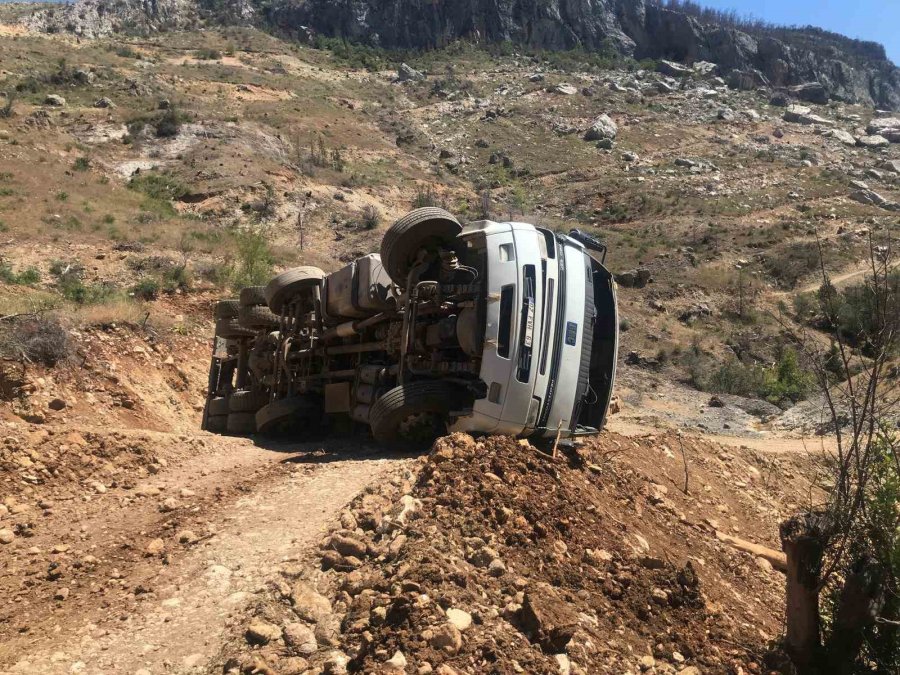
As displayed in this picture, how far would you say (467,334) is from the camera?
585cm

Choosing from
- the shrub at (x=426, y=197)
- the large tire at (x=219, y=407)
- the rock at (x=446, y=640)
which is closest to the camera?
the rock at (x=446, y=640)

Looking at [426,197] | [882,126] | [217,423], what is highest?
[882,126]

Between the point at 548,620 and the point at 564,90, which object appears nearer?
the point at 548,620

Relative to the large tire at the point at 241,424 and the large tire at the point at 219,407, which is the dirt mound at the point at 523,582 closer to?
the large tire at the point at 241,424

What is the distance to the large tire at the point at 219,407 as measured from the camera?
10211 mm

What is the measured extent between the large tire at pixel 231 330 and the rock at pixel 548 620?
7803mm

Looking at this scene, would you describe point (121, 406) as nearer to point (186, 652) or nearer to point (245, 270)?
point (186, 652)

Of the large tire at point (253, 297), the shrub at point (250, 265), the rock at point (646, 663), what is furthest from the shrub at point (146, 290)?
the rock at point (646, 663)

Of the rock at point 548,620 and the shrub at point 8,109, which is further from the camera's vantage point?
the shrub at point 8,109

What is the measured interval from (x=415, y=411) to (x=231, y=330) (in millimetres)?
5642

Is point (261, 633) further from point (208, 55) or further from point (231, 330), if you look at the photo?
point (208, 55)

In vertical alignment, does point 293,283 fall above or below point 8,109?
below

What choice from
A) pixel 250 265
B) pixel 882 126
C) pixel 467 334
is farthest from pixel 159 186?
pixel 882 126

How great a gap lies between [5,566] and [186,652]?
5.64ft
